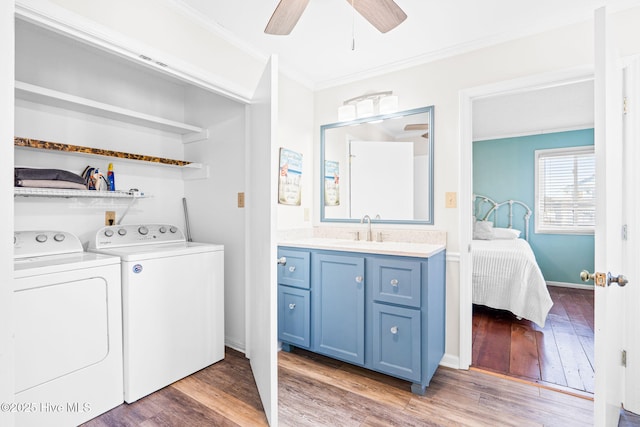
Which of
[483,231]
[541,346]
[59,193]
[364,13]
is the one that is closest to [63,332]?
[59,193]

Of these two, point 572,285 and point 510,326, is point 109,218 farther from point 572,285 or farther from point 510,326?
point 572,285

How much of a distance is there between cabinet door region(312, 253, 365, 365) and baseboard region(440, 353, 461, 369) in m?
0.67

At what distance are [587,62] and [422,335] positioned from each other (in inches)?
76.3

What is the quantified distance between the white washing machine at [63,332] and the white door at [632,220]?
2.93 metres

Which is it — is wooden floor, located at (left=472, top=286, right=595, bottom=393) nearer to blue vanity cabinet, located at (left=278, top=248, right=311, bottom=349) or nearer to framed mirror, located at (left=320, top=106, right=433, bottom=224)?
framed mirror, located at (left=320, top=106, right=433, bottom=224)

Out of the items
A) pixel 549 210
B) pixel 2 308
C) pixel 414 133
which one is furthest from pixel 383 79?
pixel 549 210

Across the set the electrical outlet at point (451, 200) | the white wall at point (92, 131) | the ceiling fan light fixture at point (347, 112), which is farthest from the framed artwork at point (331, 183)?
the white wall at point (92, 131)

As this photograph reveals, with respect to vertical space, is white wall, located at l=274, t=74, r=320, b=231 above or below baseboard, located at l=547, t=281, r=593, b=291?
above

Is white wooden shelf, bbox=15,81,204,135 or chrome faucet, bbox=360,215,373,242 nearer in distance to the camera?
white wooden shelf, bbox=15,81,204,135

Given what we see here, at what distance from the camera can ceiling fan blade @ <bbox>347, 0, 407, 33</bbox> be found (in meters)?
1.52

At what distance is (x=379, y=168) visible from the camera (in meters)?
2.77

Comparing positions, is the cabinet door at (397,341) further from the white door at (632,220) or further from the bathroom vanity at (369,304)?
the white door at (632,220)

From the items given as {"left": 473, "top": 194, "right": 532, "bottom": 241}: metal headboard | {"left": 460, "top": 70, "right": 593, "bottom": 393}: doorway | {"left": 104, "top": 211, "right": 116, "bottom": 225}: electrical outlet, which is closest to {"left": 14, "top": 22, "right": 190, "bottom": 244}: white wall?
{"left": 104, "top": 211, "right": 116, "bottom": 225}: electrical outlet

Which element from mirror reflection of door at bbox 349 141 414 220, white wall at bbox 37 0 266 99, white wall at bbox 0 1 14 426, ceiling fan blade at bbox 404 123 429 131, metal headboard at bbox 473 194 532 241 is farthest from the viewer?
metal headboard at bbox 473 194 532 241
